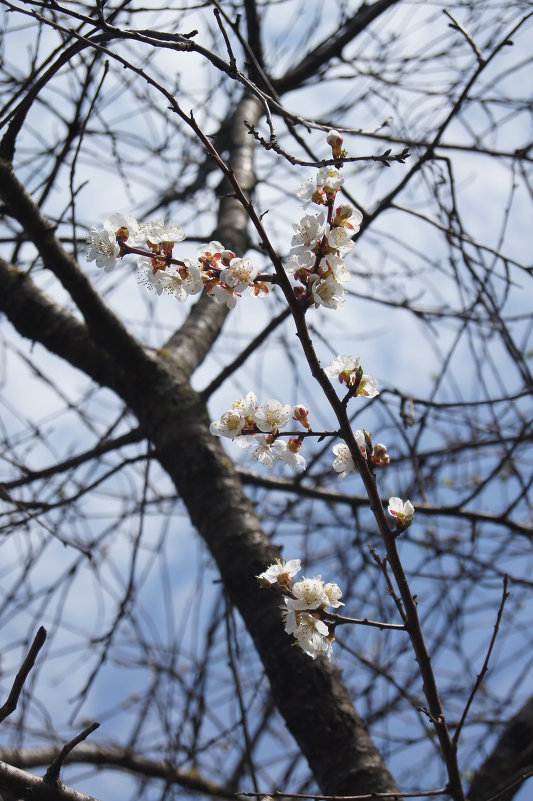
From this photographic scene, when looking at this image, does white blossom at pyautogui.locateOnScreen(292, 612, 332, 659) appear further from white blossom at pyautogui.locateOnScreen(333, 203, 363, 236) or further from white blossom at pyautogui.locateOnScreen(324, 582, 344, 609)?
white blossom at pyautogui.locateOnScreen(333, 203, 363, 236)

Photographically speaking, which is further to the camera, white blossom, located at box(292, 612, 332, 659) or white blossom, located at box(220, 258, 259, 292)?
white blossom, located at box(220, 258, 259, 292)

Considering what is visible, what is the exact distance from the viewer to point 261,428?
3.95 feet

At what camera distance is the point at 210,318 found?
2.77 m

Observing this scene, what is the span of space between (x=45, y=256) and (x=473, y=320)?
1537 mm

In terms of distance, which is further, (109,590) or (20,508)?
(109,590)

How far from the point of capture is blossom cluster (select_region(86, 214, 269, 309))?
1.21 m

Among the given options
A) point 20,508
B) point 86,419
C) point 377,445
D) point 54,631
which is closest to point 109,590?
point 54,631

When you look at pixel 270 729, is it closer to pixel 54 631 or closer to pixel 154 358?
pixel 54 631

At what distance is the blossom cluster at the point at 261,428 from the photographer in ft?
3.94

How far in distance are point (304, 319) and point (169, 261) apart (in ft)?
1.25

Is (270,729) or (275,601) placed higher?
(270,729)

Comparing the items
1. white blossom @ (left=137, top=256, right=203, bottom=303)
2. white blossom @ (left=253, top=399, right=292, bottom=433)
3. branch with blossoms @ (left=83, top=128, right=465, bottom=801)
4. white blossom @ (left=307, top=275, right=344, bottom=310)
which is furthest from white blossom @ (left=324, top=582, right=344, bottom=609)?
white blossom @ (left=137, top=256, right=203, bottom=303)

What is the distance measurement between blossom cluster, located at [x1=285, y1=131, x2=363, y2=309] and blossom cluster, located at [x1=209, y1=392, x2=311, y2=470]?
206 millimetres

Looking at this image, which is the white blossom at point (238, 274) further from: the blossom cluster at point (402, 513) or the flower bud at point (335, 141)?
the blossom cluster at point (402, 513)
